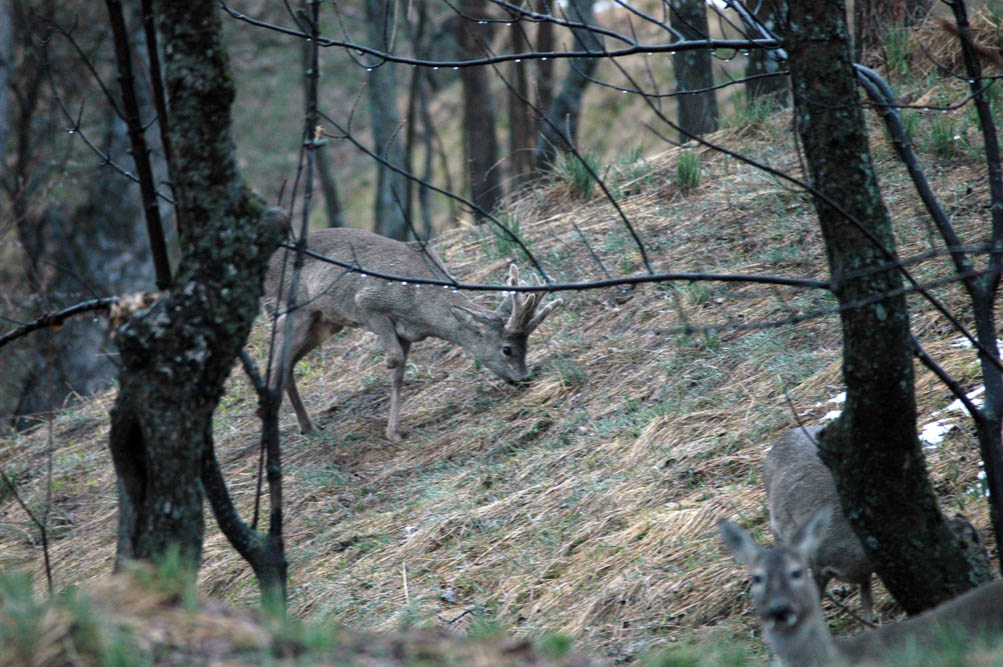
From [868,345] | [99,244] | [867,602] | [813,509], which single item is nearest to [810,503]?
[813,509]

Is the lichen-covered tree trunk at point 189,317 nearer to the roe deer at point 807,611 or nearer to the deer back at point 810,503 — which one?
the roe deer at point 807,611

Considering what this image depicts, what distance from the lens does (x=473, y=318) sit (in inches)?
356

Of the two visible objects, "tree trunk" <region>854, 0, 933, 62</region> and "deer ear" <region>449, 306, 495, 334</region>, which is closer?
"deer ear" <region>449, 306, 495, 334</region>

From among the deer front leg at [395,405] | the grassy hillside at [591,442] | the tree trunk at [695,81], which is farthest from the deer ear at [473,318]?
the tree trunk at [695,81]

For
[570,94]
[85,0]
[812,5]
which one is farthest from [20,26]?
[812,5]

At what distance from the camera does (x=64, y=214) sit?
1922 centimetres

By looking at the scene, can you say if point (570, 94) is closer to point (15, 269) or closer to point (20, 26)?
point (20, 26)

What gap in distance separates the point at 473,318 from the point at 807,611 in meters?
5.40

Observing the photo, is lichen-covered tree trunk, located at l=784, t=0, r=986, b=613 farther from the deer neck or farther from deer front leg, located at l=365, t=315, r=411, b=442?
deer front leg, located at l=365, t=315, r=411, b=442

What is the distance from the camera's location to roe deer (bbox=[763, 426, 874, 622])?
446 centimetres

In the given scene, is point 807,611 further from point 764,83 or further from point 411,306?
point 764,83

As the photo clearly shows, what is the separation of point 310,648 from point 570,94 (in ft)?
44.7

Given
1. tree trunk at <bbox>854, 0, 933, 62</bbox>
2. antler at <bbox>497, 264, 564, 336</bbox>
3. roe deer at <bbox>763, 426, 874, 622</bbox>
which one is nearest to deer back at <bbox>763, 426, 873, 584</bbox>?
roe deer at <bbox>763, 426, 874, 622</bbox>

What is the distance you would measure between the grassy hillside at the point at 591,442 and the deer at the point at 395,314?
33 centimetres
